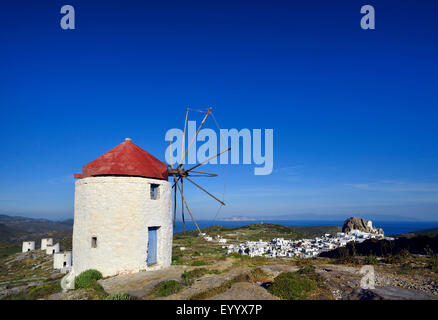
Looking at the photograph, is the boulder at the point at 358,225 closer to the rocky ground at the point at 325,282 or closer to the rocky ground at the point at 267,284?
the rocky ground at the point at 267,284

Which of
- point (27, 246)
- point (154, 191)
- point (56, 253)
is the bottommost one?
point (27, 246)

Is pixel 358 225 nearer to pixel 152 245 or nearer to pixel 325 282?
pixel 325 282

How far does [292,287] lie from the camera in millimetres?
9578

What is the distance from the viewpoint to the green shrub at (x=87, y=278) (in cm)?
1298

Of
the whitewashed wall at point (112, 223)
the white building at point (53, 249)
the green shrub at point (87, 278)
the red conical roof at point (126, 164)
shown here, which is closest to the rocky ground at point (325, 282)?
the green shrub at point (87, 278)

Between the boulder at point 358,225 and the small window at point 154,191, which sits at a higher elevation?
the small window at point 154,191

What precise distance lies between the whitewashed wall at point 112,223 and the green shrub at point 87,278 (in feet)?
1.13

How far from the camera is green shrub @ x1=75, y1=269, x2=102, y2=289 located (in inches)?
511

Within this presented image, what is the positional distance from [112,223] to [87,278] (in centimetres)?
301

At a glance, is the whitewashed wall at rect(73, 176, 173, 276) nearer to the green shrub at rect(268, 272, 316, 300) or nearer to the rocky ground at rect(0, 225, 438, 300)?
the rocky ground at rect(0, 225, 438, 300)

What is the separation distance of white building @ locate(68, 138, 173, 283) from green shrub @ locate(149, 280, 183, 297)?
4.09m

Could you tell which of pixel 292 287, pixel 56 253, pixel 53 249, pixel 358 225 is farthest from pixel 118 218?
pixel 53 249
